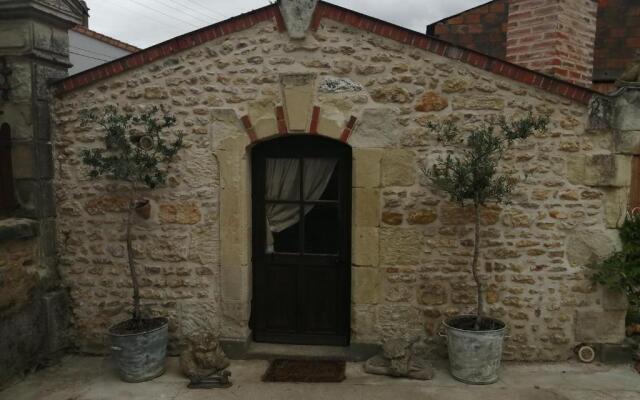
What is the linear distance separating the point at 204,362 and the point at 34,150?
2678 mm

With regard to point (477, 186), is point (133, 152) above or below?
above

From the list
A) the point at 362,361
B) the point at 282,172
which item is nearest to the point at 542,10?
the point at 282,172

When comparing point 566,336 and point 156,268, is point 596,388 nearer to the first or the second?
point 566,336

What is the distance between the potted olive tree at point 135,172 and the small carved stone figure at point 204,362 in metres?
0.27

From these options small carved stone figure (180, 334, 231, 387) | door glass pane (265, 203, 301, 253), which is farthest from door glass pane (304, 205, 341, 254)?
small carved stone figure (180, 334, 231, 387)

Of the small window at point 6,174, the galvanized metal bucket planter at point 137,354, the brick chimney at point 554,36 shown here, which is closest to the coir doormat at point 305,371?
the galvanized metal bucket planter at point 137,354

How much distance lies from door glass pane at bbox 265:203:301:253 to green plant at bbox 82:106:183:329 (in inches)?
45.3

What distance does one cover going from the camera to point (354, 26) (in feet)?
15.2

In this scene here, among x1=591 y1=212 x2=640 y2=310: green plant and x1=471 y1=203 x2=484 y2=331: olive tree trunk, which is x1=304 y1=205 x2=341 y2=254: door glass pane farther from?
x1=591 y1=212 x2=640 y2=310: green plant

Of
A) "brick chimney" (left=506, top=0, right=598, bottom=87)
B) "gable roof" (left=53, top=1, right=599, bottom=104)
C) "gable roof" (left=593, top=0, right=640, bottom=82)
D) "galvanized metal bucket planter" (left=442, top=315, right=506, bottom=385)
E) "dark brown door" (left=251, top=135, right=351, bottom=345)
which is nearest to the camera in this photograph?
"galvanized metal bucket planter" (left=442, top=315, right=506, bottom=385)

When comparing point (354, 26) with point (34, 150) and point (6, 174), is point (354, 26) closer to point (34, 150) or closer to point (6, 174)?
point (34, 150)

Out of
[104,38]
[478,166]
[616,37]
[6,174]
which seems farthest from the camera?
[104,38]

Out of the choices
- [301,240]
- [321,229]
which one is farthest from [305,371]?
[321,229]

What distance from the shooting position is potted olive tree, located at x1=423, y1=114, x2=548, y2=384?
4.14 metres
